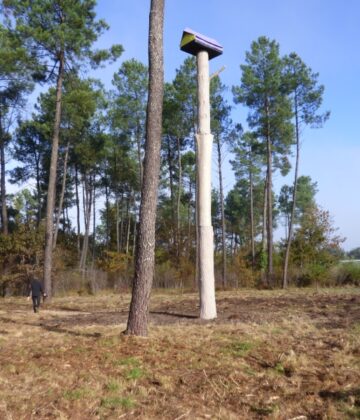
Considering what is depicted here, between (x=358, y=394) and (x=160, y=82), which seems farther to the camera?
(x=160, y=82)

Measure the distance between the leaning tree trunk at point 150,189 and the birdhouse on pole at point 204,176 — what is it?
2.28 m

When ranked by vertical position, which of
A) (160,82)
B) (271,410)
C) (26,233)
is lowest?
(271,410)

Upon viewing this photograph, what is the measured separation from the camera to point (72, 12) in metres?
17.7

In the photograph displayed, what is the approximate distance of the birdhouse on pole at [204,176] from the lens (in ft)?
34.0

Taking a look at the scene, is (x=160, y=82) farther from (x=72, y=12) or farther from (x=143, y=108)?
(x=143, y=108)

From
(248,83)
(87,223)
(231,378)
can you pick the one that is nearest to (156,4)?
(231,378)

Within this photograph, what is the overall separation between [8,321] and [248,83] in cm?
1858

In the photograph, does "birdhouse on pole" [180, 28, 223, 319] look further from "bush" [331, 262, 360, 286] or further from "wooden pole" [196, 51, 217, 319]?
"bush" [331, 262, 360, 286]

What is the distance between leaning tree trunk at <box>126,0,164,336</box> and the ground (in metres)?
0.53

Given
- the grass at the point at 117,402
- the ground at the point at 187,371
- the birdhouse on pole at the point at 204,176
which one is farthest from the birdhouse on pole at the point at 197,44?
the grass at the point at 117,402

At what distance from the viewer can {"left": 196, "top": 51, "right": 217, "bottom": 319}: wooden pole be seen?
1034 cm

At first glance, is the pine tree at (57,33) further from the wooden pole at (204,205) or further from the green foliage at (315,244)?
the green foliage at (315,244)

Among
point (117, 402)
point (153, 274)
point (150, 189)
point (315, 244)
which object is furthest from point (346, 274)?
point (117, 402)

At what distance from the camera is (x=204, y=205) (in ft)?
34.3
